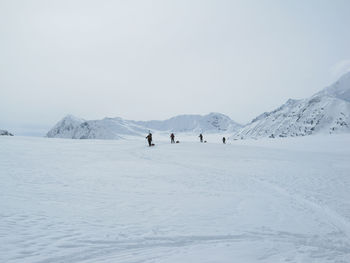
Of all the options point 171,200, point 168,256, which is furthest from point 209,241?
point 171,200

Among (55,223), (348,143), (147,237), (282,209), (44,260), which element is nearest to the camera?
(44,260)

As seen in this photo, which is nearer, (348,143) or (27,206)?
(27,206)

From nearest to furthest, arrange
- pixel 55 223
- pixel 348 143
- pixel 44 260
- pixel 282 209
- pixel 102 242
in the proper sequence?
pixel 44 260 < pixel 102 242 < pixel 55 223 < pixel 282 209 < pixel 348 143

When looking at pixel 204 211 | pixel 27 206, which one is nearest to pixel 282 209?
pixel 204 211

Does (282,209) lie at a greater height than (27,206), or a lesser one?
lesser

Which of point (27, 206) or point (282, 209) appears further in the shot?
point (282, 209)

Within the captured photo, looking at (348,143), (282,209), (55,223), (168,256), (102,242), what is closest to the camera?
(168,256)

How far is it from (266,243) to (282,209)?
3.79 metres

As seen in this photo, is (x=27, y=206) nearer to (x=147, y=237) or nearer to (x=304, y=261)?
(x=147, y=237)

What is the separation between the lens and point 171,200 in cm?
1038

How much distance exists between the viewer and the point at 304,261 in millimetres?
6137

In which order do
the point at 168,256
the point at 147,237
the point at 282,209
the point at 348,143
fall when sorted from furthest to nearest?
1. the point at 348,143
2. the point at 282,209
3. the point at 147,237
4. the point at 168,256

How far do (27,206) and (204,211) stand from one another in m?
Result: 6.27

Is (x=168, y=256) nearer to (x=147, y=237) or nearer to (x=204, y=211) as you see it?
(x=147, y=237)
